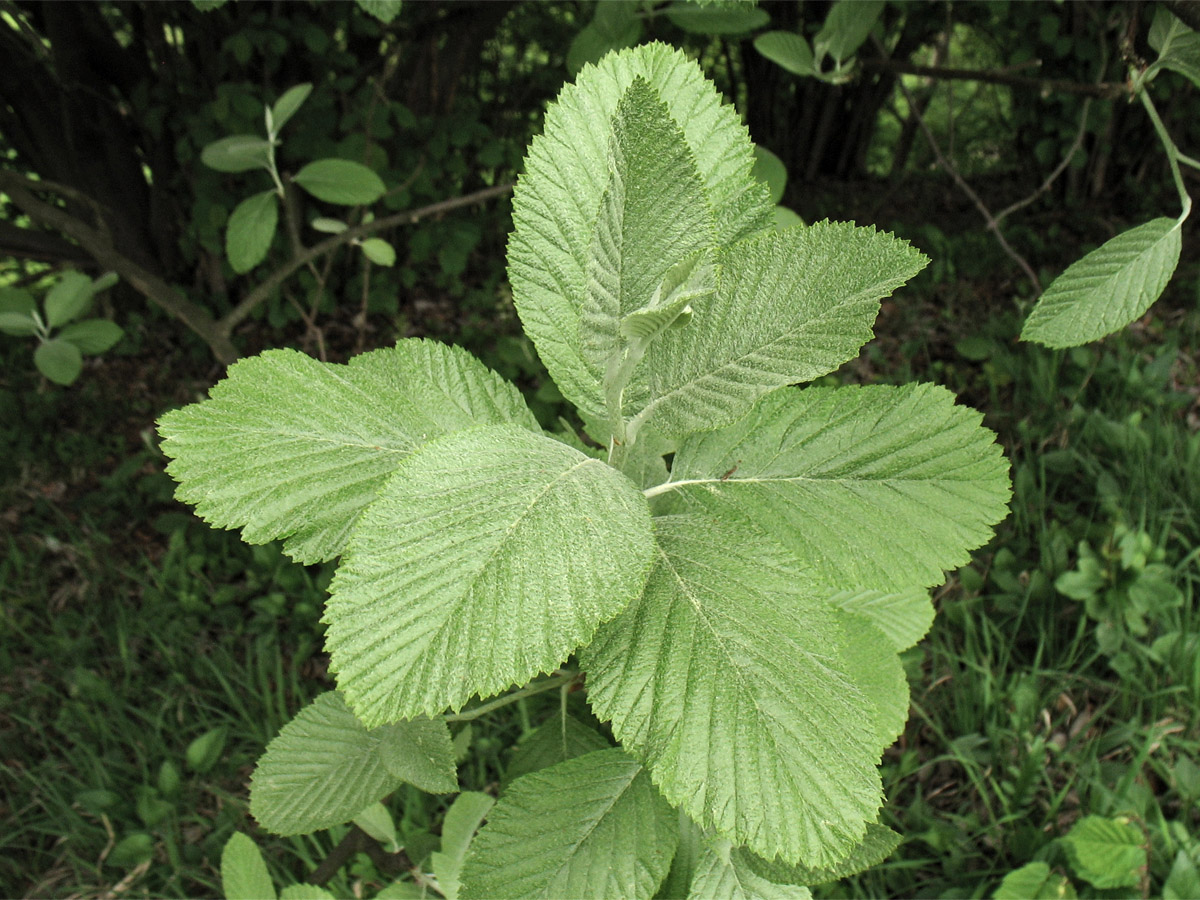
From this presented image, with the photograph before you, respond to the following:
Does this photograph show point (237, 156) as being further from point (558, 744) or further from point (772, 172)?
point (558, 744)

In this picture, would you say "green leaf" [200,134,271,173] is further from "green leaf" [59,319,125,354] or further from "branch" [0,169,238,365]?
"green leaf" [59,319,125,354]

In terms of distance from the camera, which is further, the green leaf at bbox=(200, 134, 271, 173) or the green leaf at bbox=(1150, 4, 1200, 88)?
the green leaf at bbox=(200, 134, 271, 173)

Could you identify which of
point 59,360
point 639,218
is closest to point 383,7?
point 639,218

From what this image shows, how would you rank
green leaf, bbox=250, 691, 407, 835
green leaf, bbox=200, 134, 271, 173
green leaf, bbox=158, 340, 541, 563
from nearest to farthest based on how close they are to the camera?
green leaf, bbox=158, 340, 541, 563 < green leaf, bbox=250, 691, 407, 835 < green leaf, bbox=200, 134, 271, 173

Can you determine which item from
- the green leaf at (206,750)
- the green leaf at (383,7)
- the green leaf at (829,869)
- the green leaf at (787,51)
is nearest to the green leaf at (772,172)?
the green leaf at (787,51)

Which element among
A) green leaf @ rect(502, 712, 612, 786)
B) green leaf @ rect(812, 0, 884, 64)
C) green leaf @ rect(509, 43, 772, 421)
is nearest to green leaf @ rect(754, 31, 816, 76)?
green leaf @ rect(812, 0, 884, 64)

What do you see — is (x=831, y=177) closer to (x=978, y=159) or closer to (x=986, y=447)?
(x=978, y=159)

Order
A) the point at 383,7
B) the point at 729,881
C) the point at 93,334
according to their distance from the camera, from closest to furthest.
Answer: the point at 729,881, the point at 383,7, the point at 93,334
